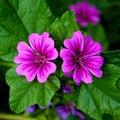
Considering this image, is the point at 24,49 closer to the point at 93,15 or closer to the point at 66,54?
the point at 66,54

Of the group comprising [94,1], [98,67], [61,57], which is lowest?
[94,1]

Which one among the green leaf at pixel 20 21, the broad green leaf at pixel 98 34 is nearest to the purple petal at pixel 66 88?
the green leaf at pixel 20 21

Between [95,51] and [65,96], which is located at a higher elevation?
[95,51]

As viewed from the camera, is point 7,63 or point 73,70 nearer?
point 73,70

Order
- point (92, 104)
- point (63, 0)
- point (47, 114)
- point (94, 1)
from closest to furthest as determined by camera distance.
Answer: point (92, 104) → point (47, 114) → point (63, 0) → point (94, 1)

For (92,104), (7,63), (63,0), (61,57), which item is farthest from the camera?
(63,0)

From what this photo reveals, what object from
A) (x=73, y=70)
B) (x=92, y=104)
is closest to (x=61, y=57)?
(x=73, y=70)

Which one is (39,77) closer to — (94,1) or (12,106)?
(12,106)
